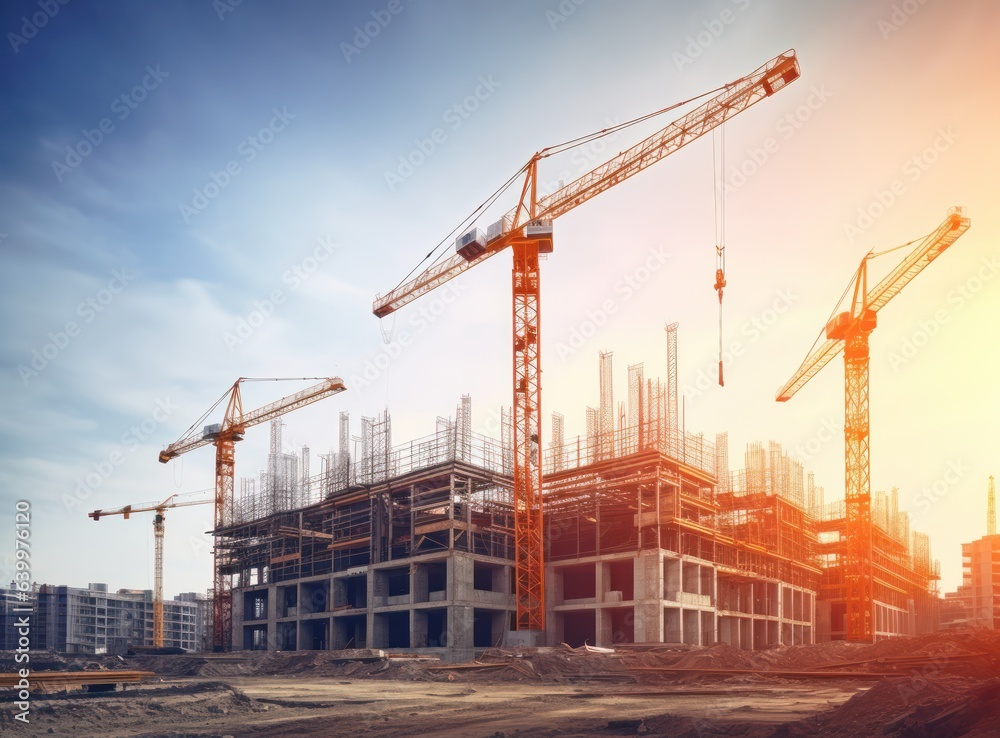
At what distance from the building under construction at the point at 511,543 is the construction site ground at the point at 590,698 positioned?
38.1 ft

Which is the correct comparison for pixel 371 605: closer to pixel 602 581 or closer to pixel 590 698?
pixel 602 581

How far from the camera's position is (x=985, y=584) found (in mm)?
122688

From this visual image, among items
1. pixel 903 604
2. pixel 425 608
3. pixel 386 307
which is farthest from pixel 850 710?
pixel 903 604

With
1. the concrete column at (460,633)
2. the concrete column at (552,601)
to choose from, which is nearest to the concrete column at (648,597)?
the concrete column at (552,601)

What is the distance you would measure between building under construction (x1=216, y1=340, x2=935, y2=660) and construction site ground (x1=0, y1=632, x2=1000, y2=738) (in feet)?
38.1

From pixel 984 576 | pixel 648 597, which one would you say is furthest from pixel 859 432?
pixel 984 576

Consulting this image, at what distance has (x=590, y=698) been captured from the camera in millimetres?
20875

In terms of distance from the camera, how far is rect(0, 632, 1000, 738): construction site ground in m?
13.2

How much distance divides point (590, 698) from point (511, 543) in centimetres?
3141

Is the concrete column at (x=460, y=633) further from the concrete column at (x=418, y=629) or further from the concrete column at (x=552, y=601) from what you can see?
the concrete column at (x=552, y=601)

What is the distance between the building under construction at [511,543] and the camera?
152ft

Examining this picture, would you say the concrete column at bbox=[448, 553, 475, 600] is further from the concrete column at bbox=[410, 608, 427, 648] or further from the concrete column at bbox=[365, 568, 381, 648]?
the concrete column at bbox=[365, 568, 381, 648]

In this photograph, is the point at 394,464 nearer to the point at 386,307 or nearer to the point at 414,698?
the point at 386,307

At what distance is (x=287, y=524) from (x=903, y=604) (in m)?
78.8
